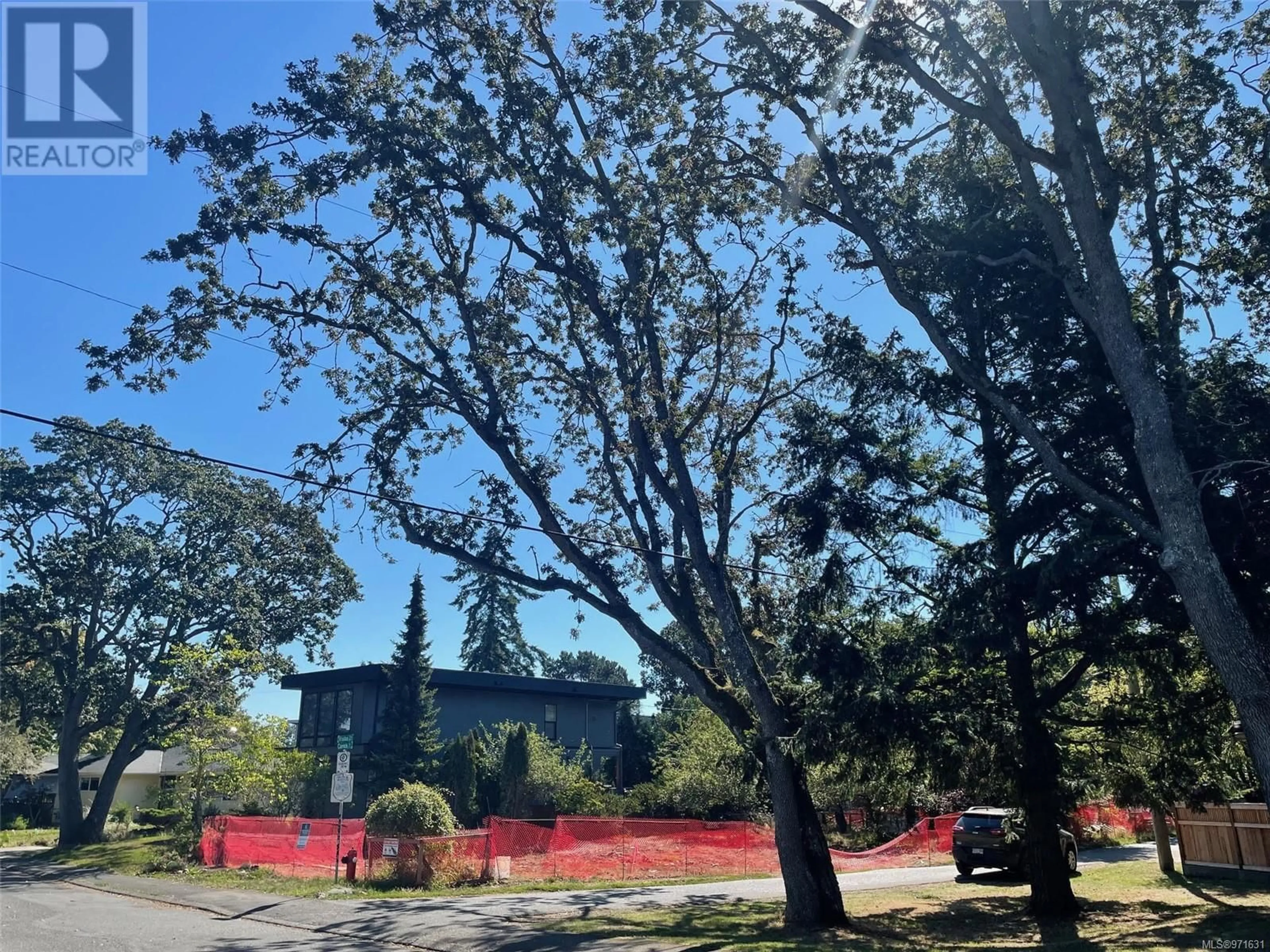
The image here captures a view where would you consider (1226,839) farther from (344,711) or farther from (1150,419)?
(344,711)

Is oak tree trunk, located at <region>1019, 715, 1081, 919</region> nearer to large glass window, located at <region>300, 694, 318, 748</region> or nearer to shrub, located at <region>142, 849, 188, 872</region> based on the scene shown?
shrub, located at <region>142, 849, 188, 872</region>

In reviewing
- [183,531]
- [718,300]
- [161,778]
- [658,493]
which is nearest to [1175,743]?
[658,493]

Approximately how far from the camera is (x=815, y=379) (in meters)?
16.7

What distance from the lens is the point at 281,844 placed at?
23125 millimetres

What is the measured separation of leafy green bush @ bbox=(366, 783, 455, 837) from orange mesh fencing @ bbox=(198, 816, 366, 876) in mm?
664

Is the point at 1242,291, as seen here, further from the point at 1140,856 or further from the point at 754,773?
the point at 1140,856

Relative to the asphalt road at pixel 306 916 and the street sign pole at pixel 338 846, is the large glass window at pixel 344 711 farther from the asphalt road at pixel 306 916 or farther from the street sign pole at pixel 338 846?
the street sign pole at pixel 338 846

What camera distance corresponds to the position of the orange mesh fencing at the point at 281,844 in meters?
22.0

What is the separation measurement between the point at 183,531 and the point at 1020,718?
31391 millimetres

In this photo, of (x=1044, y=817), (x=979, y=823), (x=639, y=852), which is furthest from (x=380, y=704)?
(x=1044, y=817)

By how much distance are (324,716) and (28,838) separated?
15.3 metres

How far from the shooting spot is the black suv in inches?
814

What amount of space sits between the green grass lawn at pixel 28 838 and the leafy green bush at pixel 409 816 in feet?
73.2

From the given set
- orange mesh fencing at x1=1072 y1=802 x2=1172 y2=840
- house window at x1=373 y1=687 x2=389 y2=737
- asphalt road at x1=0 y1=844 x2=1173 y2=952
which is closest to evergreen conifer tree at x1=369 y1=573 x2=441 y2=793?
house window at x1=373 y1=687 x2=389 y2=737
